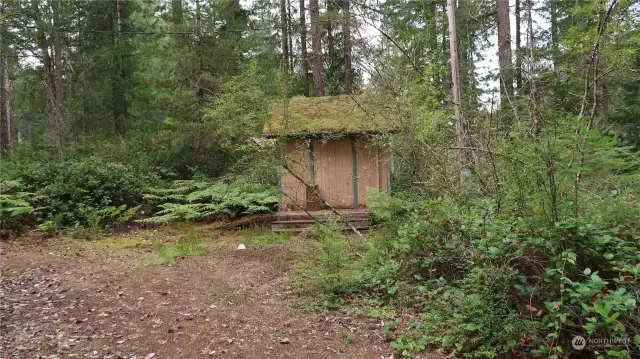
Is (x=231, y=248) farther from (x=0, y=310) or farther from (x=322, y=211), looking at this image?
(x=0, y=310)

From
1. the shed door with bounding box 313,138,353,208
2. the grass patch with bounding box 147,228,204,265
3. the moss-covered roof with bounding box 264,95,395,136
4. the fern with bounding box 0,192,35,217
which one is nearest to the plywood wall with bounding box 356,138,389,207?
the shed door with bounding box 313,138,353,208

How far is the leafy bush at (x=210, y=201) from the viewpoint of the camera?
9.93 metres

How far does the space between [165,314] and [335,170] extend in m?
6.63

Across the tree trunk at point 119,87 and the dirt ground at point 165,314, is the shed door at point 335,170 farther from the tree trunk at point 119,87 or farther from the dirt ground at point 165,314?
the tree trunk at point 119,87

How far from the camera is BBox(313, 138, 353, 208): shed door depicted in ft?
33.4

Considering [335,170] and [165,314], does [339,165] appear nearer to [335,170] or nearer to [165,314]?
[335,170]

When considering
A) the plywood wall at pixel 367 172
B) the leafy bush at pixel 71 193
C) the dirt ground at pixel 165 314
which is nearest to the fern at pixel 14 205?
the leafy bush at pixel 71 193

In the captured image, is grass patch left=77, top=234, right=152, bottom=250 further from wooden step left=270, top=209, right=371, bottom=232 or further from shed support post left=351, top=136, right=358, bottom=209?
shed support post left=351, top=136, right=358, bottom=209

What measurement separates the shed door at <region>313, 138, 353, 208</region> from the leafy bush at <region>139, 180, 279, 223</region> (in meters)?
1.40

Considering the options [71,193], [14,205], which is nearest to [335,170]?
[71,193]

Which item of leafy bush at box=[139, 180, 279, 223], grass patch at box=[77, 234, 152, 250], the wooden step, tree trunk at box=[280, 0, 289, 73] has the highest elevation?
tree trunk at box=[280, 0, 289, 73]

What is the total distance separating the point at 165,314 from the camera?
14.0 ft

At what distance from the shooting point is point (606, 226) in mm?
3064

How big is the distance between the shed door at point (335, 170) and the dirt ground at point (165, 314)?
3880mm
